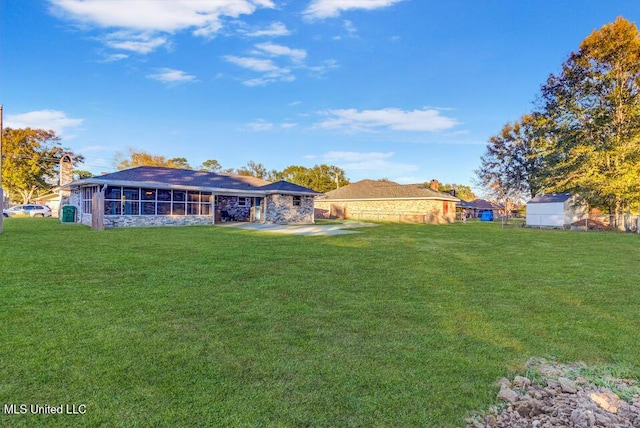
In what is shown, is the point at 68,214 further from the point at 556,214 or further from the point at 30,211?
the point at 556,214

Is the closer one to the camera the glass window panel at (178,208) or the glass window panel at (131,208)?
the glass window panel at (131,208)

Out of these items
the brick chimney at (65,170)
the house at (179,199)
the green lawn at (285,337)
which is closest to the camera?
the green lawn at (285,337)

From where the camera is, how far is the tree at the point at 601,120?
20953 millimetres

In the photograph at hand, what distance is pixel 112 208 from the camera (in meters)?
17.7

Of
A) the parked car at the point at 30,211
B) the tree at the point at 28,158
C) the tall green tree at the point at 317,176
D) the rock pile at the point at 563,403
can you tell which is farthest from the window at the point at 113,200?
the tall green tree at the point at 317,176

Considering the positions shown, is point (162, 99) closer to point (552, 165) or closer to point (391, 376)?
point (391, 376)

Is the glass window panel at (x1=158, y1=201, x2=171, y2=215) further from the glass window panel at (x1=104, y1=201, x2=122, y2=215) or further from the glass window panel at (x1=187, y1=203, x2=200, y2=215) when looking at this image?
the glass window panel at (x1=104, y1=201, x2=122, y2=215)

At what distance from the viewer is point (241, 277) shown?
6461 mm

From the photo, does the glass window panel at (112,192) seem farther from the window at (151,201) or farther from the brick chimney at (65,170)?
the brick chimney at (65,170)

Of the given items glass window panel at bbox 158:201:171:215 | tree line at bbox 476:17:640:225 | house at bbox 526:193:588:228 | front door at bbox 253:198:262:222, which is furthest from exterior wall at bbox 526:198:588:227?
glass window panel at bbox 158:201:171:215

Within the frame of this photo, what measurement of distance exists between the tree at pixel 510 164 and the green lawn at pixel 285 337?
1332 inches

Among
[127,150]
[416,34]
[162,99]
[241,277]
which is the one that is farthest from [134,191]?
[127,150]

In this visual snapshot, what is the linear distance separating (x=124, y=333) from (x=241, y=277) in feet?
9.59

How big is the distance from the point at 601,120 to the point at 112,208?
101ft
